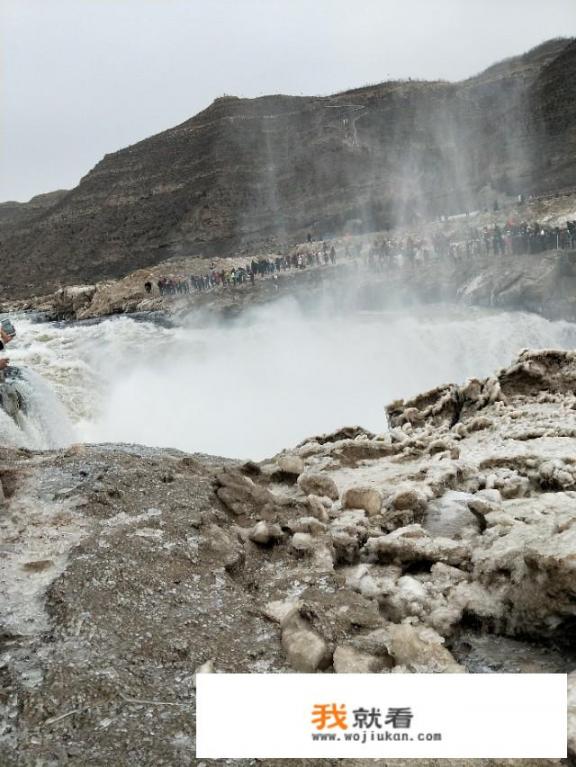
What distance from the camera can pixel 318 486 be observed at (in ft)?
16.1

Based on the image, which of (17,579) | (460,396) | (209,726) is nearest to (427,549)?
(209,726)

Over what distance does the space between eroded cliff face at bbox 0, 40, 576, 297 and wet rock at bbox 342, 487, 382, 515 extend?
34.7m

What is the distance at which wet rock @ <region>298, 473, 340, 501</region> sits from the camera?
4.83 metres

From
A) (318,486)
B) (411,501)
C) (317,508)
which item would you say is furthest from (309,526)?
(318,486)

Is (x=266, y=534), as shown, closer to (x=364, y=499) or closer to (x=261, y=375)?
(x=364, y=499)

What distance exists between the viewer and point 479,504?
12.9 ft

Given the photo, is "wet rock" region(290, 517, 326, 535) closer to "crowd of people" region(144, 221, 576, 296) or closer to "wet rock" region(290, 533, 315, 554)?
"wet rock" region(290, 533, 315, 554)

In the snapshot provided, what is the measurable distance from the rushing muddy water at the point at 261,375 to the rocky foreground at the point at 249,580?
241 inches

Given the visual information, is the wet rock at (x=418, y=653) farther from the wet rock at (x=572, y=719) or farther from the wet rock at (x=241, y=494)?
the wet rock at (x=241, y=494)

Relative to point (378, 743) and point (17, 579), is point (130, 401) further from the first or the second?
point (378, 743)

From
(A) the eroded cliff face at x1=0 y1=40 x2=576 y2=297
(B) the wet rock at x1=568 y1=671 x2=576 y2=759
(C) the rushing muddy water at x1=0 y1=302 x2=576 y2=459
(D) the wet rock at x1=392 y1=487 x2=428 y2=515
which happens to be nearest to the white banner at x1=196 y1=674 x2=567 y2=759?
(B) the wet rock at x1=568 y1=671 x2=576 y2=759

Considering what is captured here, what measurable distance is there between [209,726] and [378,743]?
556mm

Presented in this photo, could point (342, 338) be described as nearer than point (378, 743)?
No

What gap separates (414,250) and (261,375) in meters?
11.9
